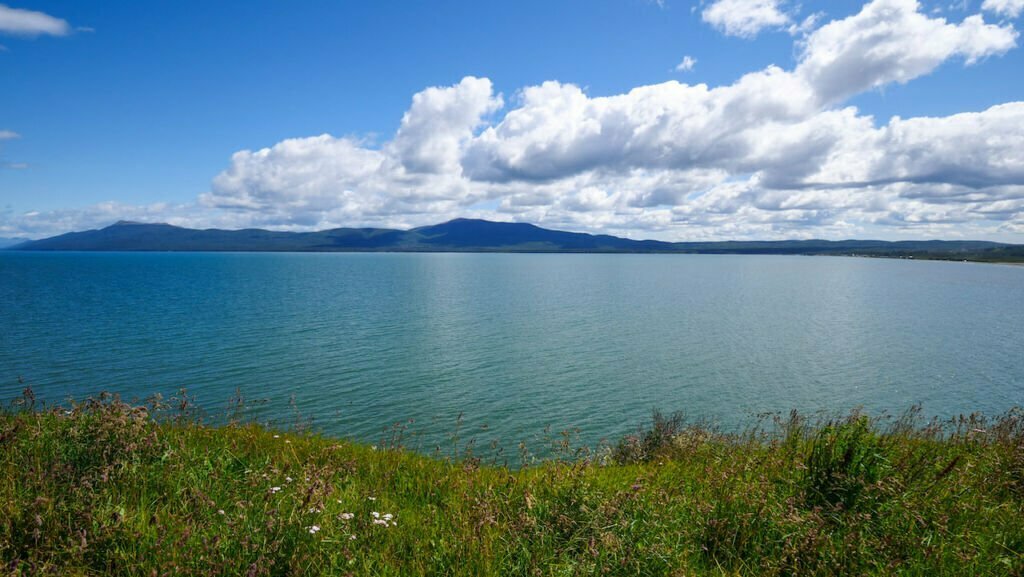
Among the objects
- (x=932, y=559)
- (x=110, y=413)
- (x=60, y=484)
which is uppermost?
(x=110, y=413)

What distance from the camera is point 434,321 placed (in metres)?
61.8

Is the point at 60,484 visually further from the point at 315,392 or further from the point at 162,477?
the point at 315,392

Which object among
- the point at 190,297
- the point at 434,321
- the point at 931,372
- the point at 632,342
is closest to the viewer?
the point at 931,372

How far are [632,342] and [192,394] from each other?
127 ft

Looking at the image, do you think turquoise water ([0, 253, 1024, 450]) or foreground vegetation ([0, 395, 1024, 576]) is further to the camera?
turquoise water ([0, 253, 1024, 450])

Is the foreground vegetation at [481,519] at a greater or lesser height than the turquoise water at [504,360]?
greater

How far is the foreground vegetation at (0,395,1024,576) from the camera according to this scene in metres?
5.38

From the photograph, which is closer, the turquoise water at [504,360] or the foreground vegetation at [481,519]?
the foreground vegetation at [481,519]

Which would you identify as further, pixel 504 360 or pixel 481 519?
pixel 504 360

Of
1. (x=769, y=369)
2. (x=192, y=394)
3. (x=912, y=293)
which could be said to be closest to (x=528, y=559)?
(x=192, y=394)

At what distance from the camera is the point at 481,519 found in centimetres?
625

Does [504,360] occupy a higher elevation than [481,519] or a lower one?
lower

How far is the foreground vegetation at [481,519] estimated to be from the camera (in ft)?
17.6

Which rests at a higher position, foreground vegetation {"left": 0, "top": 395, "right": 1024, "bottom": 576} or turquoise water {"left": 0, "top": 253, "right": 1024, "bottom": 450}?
foreground vegetation {"left": 0, "top": 395, "right": 1024, "bottom": 576}
